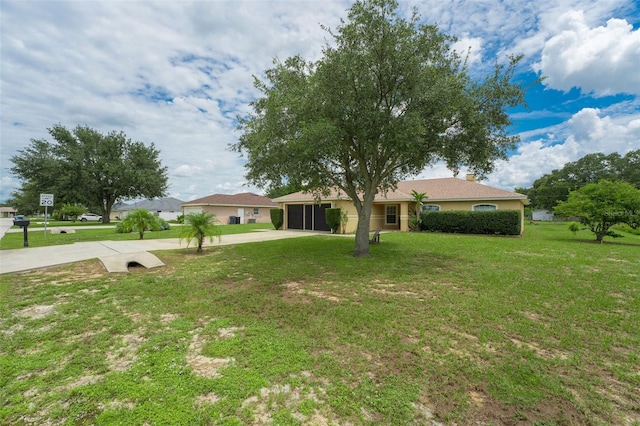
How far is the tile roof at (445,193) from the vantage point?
1866 cm

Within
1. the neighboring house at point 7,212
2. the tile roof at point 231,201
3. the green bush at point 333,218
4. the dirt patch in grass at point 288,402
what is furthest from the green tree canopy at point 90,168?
the neighboring house at point 7,212

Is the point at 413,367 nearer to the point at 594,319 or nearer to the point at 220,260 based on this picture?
the point at 594,319

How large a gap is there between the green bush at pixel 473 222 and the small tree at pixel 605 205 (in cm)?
274

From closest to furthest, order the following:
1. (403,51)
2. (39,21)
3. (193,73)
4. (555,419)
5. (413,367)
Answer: (555,419), (413,367), (403,51), (39,21), (193,73)

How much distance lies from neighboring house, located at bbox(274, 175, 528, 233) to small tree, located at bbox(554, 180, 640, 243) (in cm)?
358

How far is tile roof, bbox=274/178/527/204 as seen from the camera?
1866 centimetres

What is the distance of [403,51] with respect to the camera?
7527 mm

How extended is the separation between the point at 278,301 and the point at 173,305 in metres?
1.91

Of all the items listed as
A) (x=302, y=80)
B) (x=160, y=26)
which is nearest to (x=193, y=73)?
(x=160, y=26)

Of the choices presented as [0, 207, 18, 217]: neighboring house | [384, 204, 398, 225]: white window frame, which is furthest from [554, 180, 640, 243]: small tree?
[0, 207, 18, 217]: neighboring house

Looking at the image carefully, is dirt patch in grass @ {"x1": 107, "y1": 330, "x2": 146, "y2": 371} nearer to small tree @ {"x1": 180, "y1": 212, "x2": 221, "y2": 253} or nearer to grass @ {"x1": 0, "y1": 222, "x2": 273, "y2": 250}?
small tree @ {"x1": 180, "y1": 212, "x2": 221, "y2": 253}

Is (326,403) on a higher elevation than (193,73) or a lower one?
lower

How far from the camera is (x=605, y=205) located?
518 inches

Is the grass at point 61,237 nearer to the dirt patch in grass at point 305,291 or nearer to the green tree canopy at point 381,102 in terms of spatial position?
the green tree canopy at point 381,102
